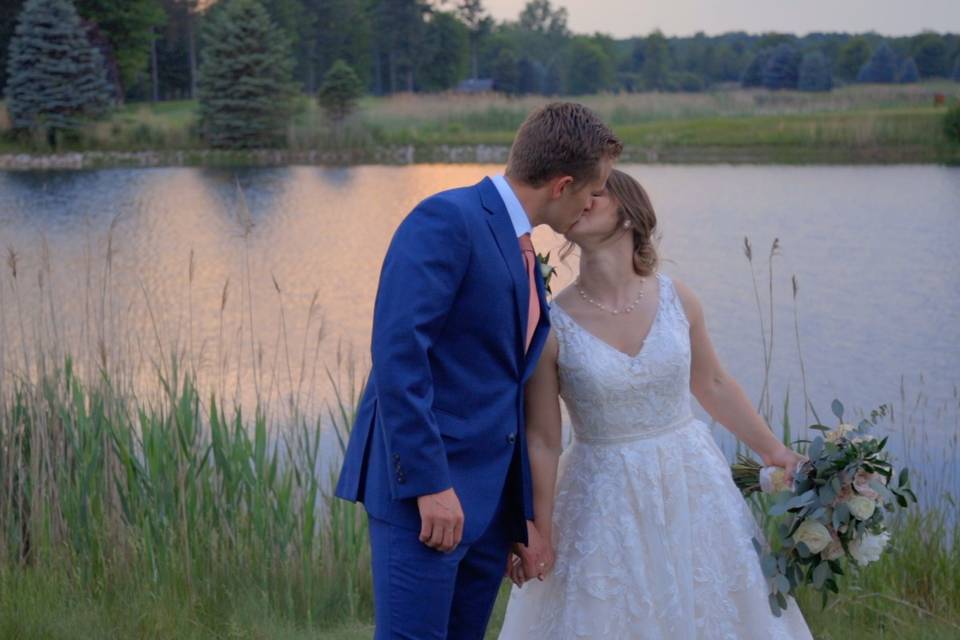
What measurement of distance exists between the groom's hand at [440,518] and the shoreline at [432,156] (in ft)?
75.1

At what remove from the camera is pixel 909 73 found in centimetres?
5284

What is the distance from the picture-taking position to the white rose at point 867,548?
118 inches

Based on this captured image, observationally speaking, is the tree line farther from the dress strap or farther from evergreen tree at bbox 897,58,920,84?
the dress strap

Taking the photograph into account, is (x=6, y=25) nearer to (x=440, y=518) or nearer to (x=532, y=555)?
(x=532, y=555)

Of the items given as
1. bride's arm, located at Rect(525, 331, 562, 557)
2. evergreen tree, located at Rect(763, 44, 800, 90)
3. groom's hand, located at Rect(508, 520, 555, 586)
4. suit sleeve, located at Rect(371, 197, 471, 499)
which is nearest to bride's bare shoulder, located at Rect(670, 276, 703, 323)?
bride's arm, located at Rect(525, 331, 562, 557)

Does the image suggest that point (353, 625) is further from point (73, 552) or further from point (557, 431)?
point (557, 431)

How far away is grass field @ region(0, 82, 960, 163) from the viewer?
1067 inches

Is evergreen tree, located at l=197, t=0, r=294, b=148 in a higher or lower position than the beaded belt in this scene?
higher

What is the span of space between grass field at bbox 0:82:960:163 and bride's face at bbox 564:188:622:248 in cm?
2298

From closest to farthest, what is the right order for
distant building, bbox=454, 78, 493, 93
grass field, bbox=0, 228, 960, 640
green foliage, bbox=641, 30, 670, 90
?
1. grass field, bbox=0, 228, 960, 640
2. distant building, bbox=454, 78, 493, 93
3. green foliage, bbox=641, 30, 670, 90

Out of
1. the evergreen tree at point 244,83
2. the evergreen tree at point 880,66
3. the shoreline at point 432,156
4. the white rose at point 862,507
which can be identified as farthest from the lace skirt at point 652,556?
the evergreen tree at point 880,66

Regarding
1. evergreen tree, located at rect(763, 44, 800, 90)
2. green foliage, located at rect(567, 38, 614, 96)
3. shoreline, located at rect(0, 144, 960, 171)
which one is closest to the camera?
shoreline, located at rect(0, 144, 960, 171)

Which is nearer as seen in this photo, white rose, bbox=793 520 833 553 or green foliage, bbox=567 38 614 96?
white rose, bbox=793 520 833 553

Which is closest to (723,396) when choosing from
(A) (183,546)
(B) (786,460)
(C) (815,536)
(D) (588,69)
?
(B) (786,460)
